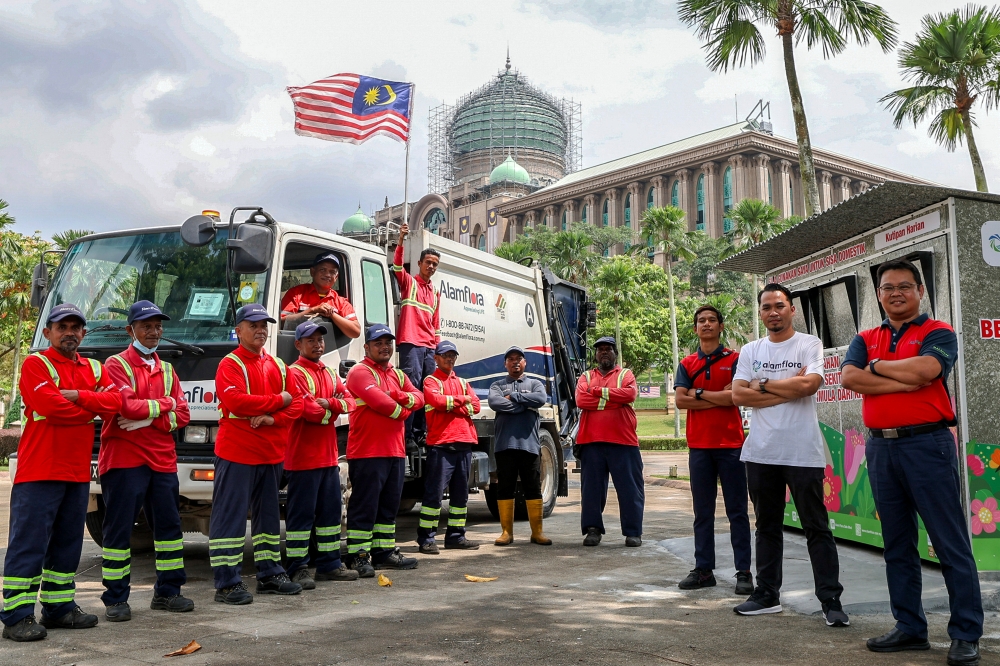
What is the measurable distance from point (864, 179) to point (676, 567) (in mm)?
84459

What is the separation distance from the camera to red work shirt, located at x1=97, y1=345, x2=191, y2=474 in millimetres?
5605

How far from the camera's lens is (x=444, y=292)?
Answer: 374 inches

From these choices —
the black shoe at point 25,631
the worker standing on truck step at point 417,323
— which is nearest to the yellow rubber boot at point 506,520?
the worker standing on truck step at point 417,323

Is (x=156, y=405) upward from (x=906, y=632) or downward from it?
upward

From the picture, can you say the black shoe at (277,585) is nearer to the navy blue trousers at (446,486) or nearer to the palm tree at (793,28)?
the navy blue trousers at (446,486)

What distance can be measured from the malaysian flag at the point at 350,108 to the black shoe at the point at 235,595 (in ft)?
20.6

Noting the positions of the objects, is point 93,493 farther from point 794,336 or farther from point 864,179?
point 864,179

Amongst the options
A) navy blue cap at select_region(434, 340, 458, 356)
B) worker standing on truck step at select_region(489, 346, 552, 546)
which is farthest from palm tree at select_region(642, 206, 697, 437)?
navy blue cap at select_region(434, 340, 458, 356)

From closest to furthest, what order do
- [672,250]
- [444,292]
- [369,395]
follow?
1. [369,395]
2. [444,292]
3. [672,250]

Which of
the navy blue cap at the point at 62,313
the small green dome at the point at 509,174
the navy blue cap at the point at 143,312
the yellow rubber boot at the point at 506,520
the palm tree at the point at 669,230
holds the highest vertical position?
the small green dome at the point at 509,174

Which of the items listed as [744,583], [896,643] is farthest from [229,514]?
[896,643]

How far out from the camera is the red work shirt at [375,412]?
7082 mm

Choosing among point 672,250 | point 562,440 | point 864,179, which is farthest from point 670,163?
point 562,440

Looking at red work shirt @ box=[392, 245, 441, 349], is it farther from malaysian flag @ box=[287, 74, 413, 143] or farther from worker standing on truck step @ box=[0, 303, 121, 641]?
worker standing on truck step @ box=[0, 303, 121, 641]
